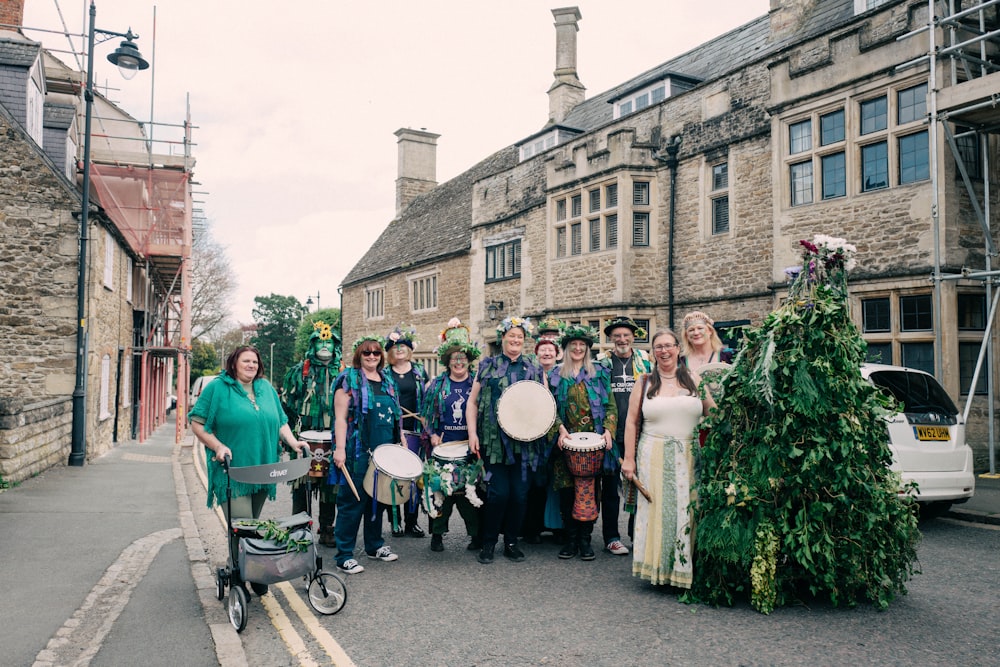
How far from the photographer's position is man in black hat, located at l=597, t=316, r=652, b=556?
690 cm

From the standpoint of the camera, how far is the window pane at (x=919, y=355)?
11.2m

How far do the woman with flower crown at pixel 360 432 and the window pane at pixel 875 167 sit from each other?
9.08m

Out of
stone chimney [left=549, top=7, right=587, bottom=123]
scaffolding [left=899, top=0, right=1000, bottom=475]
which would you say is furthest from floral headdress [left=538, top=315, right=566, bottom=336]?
stone chimney [left=549, top=7, right=587, bottom=123]

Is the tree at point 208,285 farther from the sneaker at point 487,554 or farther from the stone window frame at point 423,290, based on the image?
the sneaker at point 487,554

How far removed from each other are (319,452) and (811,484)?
170 inches

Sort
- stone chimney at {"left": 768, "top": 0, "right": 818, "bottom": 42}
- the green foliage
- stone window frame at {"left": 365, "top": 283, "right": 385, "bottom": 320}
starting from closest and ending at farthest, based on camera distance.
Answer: the green foliage
stone chimney at {"left": 768, "top": 0, "right": 818, "bottom": 42}
stone window frame at {"left": 365, "top": 283, "right": 385, "bottom": 320}

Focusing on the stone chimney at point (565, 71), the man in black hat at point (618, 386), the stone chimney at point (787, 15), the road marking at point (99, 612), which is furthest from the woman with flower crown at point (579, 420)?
the stone chimney at point (565, 71)

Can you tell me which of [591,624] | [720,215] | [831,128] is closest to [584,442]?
[591,624]

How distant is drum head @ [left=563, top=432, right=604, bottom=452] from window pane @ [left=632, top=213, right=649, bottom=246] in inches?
410

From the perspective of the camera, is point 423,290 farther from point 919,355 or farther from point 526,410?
point 526,410

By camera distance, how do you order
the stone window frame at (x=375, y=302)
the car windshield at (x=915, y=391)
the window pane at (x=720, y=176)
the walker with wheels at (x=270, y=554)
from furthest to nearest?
the stone window frame at (x=375, y=302), the window pane at (x=720, y=176), the car windshield at (x=915, y=391), the walker with wheels at (x=270, y=554)

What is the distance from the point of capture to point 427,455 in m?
7.41

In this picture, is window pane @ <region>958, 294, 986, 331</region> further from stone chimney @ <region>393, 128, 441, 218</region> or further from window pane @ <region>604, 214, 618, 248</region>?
stone chimney @ <region>393, 128, 441, 218</region>

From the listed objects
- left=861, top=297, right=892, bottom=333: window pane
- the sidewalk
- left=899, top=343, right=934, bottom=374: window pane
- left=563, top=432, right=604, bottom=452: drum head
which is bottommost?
the sidewalk
